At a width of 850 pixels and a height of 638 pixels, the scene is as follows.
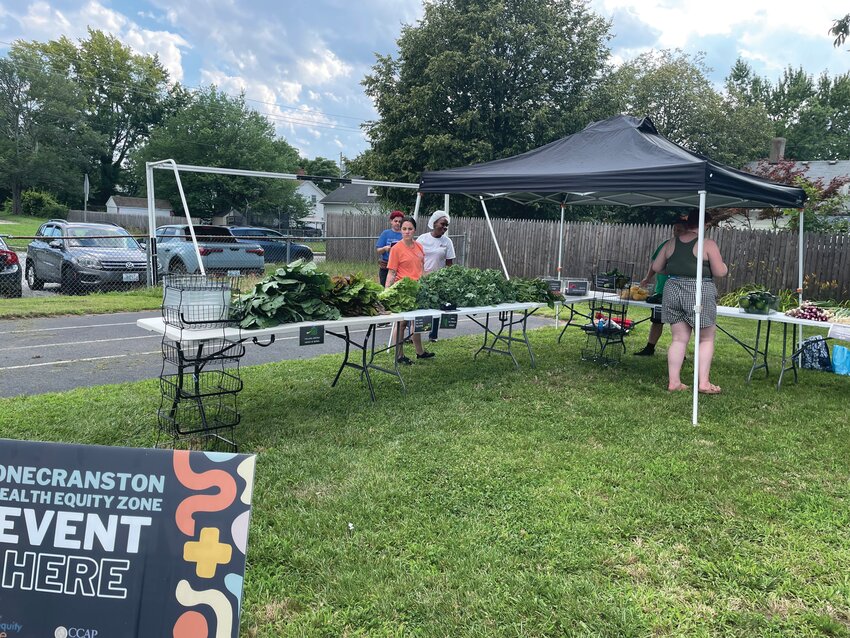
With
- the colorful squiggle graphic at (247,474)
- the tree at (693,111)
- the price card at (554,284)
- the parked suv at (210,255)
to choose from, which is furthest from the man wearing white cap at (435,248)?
the tree at (693,111)

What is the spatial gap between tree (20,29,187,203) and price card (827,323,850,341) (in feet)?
188

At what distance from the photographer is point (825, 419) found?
528 centimetres

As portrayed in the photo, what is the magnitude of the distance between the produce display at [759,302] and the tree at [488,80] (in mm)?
14784

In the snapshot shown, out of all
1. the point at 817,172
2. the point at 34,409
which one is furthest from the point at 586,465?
the point at 817,172

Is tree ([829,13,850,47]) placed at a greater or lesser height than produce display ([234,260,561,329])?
greater

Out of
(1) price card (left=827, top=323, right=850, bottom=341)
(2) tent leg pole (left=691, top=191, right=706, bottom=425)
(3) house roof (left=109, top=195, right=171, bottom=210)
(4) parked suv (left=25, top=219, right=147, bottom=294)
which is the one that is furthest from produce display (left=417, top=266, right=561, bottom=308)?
(3) house roof (left=109, top=195, right=171, bottom=210)

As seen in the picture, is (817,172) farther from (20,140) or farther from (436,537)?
(20,140)

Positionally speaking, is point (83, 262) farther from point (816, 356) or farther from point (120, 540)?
point (816, 356)

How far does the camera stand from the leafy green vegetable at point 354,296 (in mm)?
4848

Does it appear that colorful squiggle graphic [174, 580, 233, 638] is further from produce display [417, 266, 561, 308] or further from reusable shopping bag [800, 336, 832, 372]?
reusable shopping bag [800, 336, 832, 372]

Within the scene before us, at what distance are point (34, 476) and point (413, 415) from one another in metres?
3.46

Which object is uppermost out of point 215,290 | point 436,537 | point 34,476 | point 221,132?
point 221,132

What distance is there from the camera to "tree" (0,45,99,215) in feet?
143

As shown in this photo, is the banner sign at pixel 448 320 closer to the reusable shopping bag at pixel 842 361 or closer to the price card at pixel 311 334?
the price card at pixel 311 334
